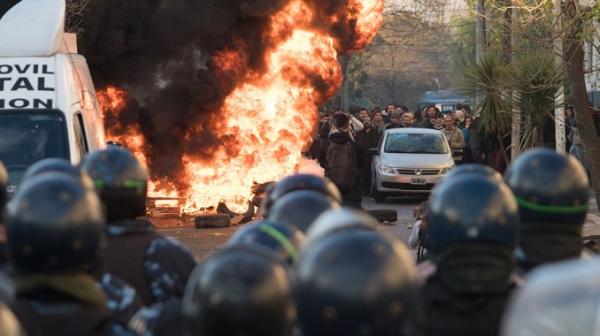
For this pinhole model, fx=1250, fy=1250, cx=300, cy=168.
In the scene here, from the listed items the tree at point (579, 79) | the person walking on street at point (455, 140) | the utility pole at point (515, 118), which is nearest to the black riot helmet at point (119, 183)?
the tree at point (579, 79)

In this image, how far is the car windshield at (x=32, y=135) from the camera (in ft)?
38.5

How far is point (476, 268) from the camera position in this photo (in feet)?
13.9

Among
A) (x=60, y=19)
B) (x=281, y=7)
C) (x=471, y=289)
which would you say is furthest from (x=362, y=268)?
(x=281, y=7)

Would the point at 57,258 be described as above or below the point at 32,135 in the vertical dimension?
below

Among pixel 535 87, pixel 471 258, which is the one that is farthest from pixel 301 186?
pixel 535 87

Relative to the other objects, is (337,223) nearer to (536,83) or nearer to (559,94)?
(536,83)

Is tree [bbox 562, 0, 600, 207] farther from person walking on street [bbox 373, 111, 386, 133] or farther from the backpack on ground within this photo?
person walking on street [bbox 373, 111, 386, 133]

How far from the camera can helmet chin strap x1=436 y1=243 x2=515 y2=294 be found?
4223 millimetres

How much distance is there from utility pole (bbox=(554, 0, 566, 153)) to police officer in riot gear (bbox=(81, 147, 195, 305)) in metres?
8.72

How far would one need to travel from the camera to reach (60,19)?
43.5 feet

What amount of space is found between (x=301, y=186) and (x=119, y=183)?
30.7 inches

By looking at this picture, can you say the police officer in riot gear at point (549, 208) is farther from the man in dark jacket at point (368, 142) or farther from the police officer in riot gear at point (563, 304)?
the man in dark jacket at point (368, 142)

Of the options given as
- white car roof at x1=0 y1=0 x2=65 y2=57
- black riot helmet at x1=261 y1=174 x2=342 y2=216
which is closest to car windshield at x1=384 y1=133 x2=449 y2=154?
white car roof at x1=0 y1=0 x2=65 y2=57

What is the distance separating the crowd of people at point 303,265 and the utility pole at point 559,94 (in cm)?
872
